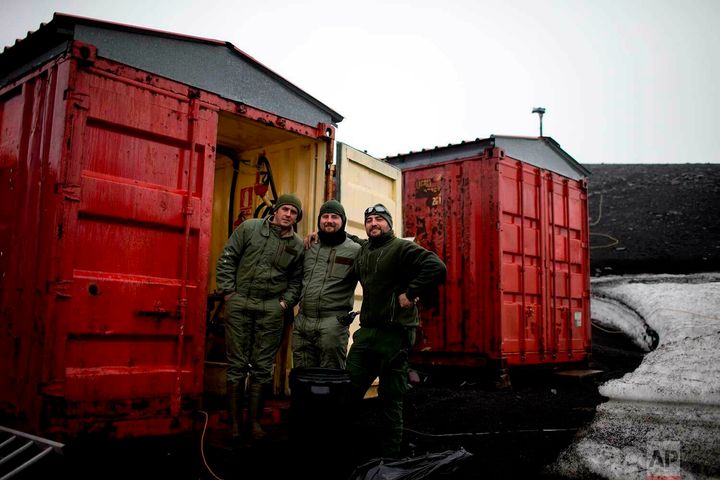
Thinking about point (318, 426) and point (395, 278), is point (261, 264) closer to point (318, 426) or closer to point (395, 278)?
point (395, 278)

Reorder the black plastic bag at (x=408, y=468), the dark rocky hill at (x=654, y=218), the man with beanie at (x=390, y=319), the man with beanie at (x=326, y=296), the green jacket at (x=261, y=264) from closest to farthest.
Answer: the black plastic bag at (x=408, y=468), the man with beanie at (x=390, y=319), the man with beanie at (x=326, y=296), the green jacket at (x=261, y=264), the dark rocky hill at (x=654, y=218)

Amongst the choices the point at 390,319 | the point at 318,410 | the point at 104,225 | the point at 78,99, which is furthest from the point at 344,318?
the point at 78,99

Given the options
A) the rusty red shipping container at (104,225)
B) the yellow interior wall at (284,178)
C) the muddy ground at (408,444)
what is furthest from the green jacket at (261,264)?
the muddy ground at (408,444)

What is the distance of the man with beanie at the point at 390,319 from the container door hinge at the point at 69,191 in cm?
198

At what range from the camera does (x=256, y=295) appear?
412 centimetres

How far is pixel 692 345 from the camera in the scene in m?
5.88

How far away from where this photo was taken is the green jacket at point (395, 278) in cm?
375

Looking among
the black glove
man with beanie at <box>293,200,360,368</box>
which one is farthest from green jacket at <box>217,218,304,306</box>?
the black glove

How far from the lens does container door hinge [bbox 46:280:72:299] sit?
325 cm

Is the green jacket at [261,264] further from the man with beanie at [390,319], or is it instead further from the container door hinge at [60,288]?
the container door hinge at [60,288]

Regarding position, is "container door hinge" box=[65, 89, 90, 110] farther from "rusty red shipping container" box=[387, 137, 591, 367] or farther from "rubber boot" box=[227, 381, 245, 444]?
"rusty red shipping container" box=[387, 137, 591, 367]

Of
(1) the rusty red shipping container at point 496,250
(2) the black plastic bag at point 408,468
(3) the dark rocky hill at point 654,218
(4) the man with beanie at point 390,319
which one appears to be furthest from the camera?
(3) the dark rocky hill at point 654,218

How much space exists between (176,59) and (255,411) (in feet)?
8.85

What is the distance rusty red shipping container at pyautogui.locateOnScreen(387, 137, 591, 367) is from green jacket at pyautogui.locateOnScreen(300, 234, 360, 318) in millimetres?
3265
